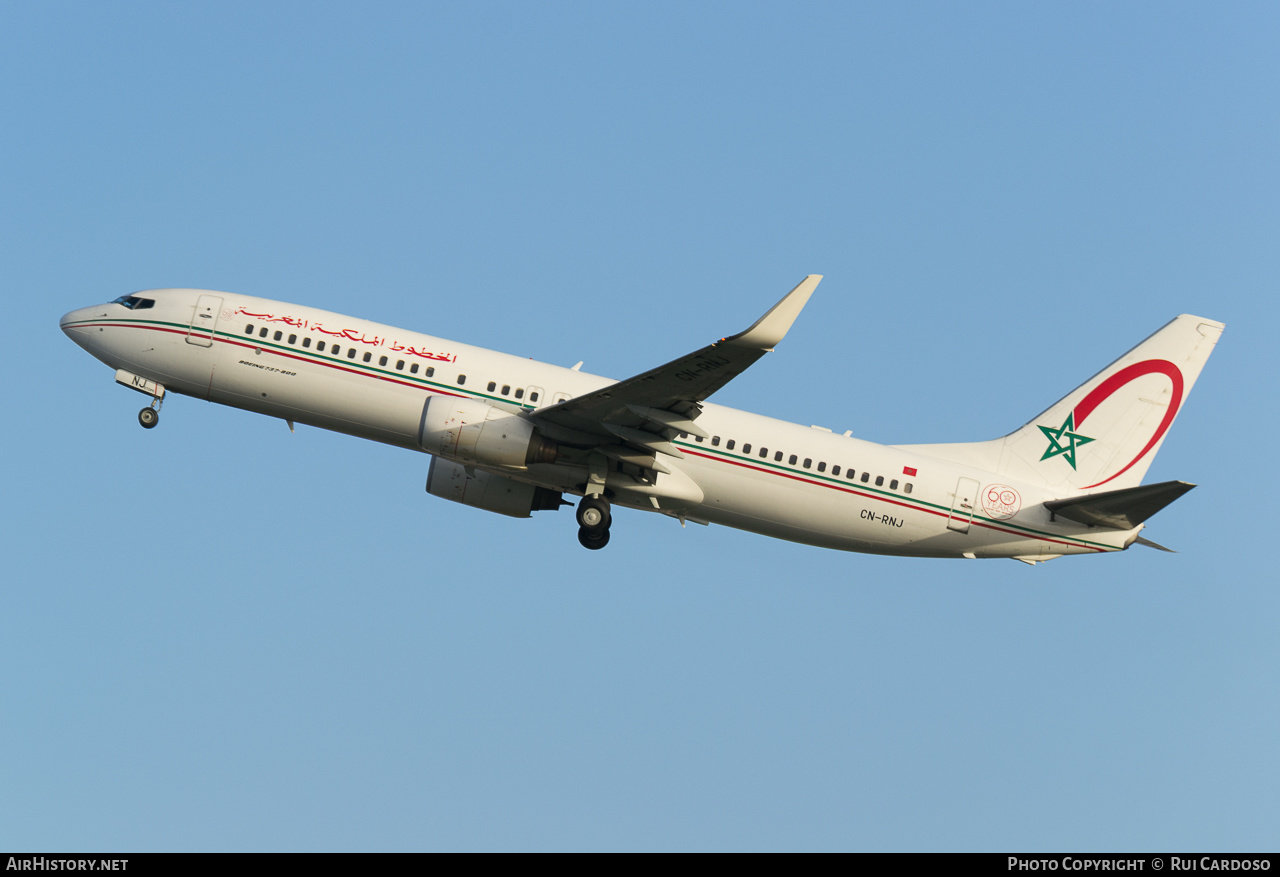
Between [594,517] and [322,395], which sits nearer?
[322,395]

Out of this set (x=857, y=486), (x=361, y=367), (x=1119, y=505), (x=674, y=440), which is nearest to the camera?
(x=1119, y=505)

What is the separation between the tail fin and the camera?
3547cm

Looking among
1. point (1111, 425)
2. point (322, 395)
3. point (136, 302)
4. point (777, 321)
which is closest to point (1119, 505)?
point (1111, 425)

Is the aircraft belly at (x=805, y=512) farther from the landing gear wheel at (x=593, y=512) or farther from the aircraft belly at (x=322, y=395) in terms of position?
the aircraft belly at (x=322, y=395)

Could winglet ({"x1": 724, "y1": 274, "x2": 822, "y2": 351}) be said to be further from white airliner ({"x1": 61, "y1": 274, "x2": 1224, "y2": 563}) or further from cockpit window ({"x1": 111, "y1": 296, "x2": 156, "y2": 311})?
cockpit window ({"x1": 111, "y1": 296, "x2": 156, "y2": 311})

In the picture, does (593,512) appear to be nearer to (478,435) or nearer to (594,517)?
(594,517)

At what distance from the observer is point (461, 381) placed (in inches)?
1296

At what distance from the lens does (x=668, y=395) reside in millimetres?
30516

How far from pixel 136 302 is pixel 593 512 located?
14216 mm

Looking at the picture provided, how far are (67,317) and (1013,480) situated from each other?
27.3 meters

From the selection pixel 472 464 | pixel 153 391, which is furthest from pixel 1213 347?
pixel 153 391

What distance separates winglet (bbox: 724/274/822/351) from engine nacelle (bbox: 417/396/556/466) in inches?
269
